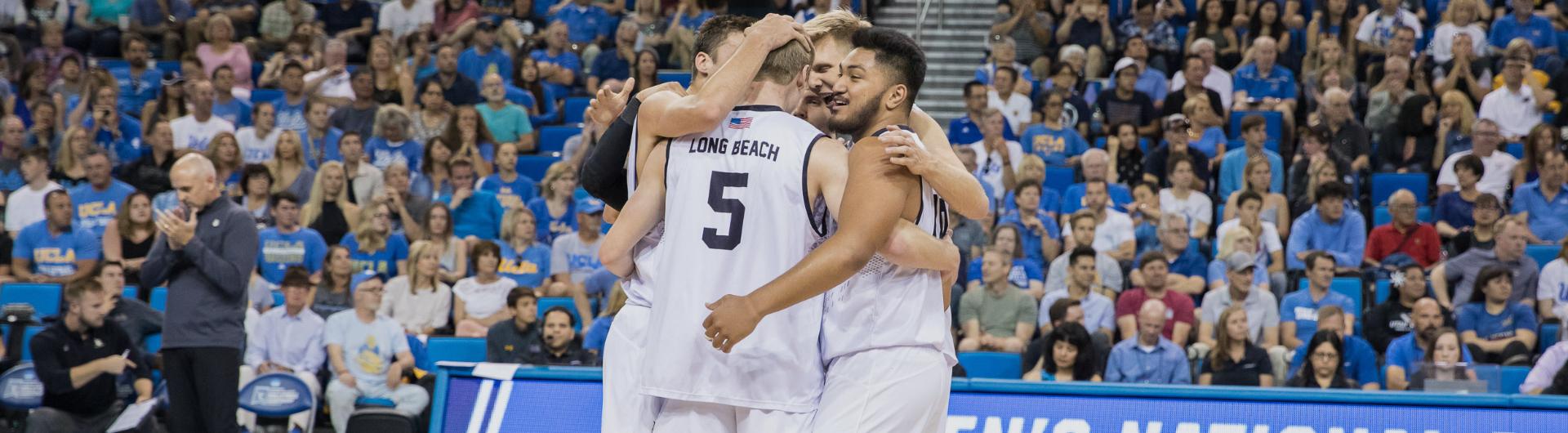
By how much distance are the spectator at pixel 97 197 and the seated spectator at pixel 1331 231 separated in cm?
901

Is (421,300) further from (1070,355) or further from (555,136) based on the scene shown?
(1070,355)

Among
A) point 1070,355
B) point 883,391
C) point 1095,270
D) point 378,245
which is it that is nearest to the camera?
point 883,391

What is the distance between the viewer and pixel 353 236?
41.0ft

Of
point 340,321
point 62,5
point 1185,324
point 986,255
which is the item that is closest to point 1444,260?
point 1185,324

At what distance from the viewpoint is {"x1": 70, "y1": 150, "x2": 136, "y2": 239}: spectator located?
1300 cm

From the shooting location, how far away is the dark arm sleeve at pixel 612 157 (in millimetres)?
4398

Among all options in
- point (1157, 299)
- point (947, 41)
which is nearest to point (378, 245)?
point (1157, 299)

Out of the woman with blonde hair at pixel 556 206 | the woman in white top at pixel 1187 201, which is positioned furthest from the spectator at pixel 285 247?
the woman in white top at pixel 1187 201

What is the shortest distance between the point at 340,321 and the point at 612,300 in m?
1.77

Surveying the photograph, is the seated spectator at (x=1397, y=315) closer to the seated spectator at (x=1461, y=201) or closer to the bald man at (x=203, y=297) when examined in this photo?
the seated spectator at (x=1461, y=201)

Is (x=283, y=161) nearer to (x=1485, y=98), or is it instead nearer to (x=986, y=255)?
(x=986, y=255)

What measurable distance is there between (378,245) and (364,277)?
65 centimetres

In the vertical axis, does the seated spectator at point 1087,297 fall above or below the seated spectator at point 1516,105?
below

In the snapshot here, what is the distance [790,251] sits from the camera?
13.3ft
